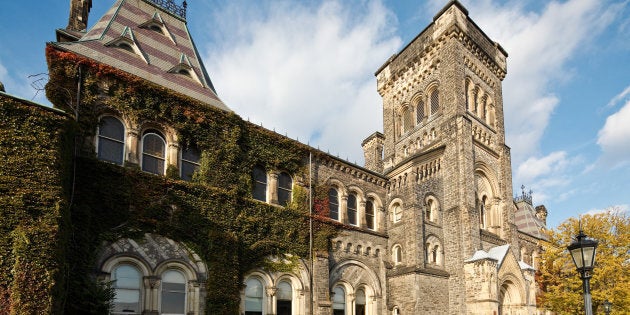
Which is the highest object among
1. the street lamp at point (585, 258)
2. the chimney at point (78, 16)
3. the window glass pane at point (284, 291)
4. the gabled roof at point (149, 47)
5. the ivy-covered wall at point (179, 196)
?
the chimney at point (78, 16)

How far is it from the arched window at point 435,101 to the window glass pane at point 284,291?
1621 centimetres

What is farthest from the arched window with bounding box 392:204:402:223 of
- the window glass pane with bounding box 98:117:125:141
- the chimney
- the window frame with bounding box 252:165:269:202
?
the chimney

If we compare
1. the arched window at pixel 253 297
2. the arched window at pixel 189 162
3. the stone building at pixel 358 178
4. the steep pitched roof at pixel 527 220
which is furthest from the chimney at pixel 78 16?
the steep pitched roof at pixel 527 220

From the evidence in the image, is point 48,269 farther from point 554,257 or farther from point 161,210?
point 554,257

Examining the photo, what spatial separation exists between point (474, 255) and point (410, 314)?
4.90 metres

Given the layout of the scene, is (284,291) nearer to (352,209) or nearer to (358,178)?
(352,209)

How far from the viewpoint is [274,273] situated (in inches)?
756

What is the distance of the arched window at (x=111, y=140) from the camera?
15992 millimetres

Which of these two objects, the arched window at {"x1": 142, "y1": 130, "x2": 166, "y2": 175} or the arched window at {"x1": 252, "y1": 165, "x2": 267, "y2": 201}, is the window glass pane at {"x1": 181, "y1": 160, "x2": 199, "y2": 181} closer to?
the arched window at {"x1": 142, "y1": 130, "x2": 166, "y2": 175}

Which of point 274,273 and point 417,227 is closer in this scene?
point 274,273

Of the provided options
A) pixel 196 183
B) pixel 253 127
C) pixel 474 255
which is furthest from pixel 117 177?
pixel 474 255

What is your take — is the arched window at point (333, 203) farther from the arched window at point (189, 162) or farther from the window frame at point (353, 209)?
the arched window at point (189, 162)

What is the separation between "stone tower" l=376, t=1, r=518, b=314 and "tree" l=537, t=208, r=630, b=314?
3.43 meters

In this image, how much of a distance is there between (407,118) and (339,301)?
51.2 ft
